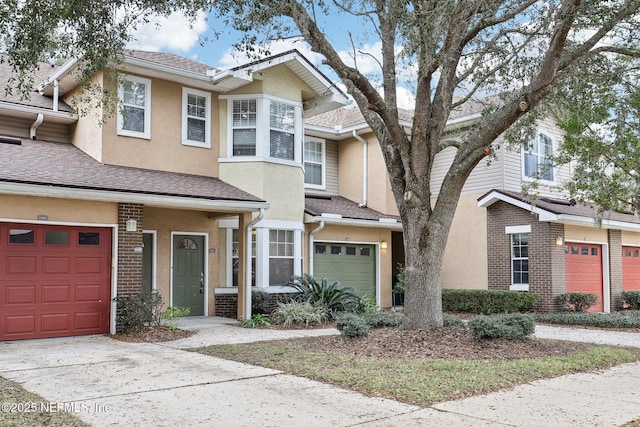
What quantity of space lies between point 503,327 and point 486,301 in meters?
7.85

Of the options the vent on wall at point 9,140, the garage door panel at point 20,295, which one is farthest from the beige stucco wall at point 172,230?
the garage door panel at point 20,295

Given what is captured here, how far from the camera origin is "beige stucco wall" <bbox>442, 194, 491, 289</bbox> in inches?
758

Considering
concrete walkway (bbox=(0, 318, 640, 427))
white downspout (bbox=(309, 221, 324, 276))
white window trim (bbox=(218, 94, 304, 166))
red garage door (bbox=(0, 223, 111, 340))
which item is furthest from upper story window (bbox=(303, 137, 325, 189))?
concrete walkway (bbox=(0, 318, 640, 427))

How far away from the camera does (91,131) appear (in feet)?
45.8

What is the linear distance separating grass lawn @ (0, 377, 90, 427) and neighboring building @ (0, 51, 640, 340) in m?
4.99

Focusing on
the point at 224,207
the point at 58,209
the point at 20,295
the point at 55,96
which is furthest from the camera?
the point at 55,96

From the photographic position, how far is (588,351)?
10.3 m

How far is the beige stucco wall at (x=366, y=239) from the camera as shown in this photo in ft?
57.0

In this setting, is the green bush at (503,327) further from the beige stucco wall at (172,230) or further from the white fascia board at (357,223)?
the beige stucco wall at (172,230)

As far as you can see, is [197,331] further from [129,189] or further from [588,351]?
[588,351]

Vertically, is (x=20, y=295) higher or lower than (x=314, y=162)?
lower

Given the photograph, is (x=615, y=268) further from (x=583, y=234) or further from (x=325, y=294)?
(x=325, y=294)

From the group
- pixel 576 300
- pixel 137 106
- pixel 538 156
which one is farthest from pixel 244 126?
pixel 576 300

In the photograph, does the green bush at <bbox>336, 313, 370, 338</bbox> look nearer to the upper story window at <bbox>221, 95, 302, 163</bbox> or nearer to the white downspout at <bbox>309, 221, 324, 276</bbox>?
the upper story window at <bbox>221, 95, 302, 163</bbox>
